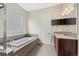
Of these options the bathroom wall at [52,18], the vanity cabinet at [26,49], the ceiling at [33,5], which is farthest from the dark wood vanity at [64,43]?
the ceiling at [33,5]

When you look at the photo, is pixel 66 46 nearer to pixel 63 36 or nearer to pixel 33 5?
pixel 63 36

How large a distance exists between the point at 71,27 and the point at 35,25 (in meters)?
0.82

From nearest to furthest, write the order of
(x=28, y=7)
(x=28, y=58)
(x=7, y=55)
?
(x=7, y=55) < (x=28, y=58) < (x=28, y=7)

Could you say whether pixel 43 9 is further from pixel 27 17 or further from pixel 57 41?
pixel 57 41

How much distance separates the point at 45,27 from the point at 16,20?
62cm

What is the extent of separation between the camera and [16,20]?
148 centimetres

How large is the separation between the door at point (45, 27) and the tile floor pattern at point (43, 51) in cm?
12

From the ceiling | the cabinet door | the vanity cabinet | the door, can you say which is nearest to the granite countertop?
the cabinet door

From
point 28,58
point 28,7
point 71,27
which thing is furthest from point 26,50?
point 71,27

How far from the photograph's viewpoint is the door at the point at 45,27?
169 centimetres

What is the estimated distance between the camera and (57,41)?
1.98m

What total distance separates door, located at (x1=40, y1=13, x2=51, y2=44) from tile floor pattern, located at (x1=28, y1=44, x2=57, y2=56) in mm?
116

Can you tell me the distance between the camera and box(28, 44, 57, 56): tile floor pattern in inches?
59.3

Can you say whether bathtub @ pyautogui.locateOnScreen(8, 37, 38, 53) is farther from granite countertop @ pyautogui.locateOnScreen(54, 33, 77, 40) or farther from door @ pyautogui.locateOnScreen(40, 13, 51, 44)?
granite countertop @ pyautogui.locateOnScreen(54, 33, 77, 40)
